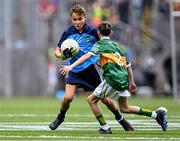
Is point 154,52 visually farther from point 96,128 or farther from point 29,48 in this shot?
point 96,128

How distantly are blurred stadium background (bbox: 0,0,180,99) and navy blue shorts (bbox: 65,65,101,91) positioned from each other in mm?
16403

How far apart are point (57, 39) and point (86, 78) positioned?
18.1 m

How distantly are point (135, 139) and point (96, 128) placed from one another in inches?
101

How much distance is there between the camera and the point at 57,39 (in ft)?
104

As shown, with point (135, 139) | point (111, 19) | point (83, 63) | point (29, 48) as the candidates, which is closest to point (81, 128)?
point (83, 63)

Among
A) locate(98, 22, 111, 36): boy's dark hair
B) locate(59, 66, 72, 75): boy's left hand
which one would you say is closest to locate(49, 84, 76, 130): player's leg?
locate(59, 66, 72, 75): boy's left hand

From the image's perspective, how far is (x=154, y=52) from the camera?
31.7 m

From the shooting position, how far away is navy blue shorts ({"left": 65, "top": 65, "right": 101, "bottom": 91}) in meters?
13.8

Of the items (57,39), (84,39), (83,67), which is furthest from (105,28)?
(57,39)

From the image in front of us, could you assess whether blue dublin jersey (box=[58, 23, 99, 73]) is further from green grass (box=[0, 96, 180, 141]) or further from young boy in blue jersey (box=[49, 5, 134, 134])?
green grass (box=[0, 96, 180, 141])

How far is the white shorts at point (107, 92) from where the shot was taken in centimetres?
1330

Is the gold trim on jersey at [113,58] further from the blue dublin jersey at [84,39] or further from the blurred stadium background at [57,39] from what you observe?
the blurred stadium background at [57,39]

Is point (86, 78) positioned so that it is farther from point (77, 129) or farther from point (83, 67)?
point (77, 129)

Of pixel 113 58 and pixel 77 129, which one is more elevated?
pixel 113 58
